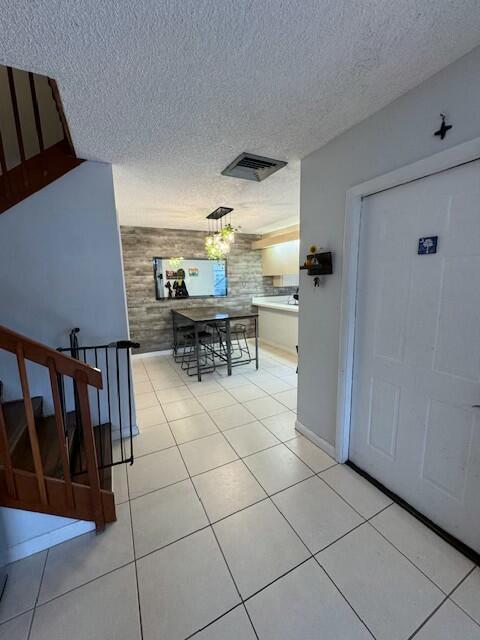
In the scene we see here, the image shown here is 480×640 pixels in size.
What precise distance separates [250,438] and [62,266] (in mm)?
2223

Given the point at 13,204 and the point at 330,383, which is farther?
the point at 330,383

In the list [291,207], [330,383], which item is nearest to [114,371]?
[330,383]

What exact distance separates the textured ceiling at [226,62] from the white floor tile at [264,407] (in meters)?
2.53

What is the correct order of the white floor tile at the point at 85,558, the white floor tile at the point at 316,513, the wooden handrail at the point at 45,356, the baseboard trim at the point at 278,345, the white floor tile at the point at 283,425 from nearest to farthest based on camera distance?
the wooden handrail at the point at 45,356 → the white floor tile at the point at 85,558 → the white floor tile at the point at 316,513 → the white floor tile at the point at 283,425 → the baseboard trim at the point at 278,345

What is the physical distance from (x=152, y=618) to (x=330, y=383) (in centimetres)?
171

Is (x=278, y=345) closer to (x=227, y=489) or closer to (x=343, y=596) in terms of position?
(x=227, y=489)

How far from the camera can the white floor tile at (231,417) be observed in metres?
2.71

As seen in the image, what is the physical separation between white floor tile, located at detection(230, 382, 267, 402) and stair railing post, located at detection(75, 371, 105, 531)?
1.87m

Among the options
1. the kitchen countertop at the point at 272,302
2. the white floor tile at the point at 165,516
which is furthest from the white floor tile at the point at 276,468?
the kitchen countertop at the point at 272,302

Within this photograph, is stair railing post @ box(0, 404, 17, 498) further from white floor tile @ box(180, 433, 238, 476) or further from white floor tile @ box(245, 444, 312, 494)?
white floor tile @ box(245, 444, 312, 494)

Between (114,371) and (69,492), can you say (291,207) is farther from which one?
(69,492)

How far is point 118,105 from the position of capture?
1.50 m

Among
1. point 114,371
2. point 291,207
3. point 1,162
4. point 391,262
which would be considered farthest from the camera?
point 291,207

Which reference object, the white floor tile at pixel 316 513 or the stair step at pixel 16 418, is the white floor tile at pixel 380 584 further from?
the stair step at pixel 16 418
